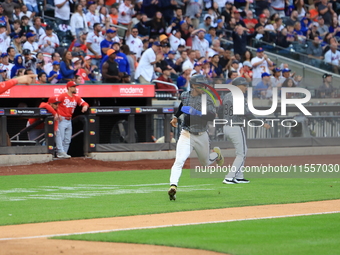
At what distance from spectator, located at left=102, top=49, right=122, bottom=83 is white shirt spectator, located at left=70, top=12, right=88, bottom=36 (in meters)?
2.73

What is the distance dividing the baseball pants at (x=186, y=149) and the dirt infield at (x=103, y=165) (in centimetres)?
628

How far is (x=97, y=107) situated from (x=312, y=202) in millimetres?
9404

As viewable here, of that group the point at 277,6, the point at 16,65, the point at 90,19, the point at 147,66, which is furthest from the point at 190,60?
the point at 277,6

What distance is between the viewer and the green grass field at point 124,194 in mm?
9383

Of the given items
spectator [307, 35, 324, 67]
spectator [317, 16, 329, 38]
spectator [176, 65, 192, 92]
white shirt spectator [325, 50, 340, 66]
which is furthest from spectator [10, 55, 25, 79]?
spectator [317, 16, 329, 38]

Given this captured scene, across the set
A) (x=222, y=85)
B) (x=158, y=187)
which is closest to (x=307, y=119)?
(x=222, y=85)

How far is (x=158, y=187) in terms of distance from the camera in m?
12.9

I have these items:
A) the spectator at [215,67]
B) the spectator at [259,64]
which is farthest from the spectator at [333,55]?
the spectator at [215,67]

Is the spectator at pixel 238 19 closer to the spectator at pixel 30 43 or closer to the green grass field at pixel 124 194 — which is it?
the spectator at pixel 30 43

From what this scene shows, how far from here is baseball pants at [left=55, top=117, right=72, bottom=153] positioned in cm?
1778

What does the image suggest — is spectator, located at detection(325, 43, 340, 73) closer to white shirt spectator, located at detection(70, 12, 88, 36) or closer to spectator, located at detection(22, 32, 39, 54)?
white shirt spectator, located at detection(70, 12, 88, 36)

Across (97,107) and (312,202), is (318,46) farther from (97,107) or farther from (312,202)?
(312,202)

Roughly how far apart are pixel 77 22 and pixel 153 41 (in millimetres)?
2934

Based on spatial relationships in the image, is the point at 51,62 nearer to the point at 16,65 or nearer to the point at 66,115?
the point at 16,65
